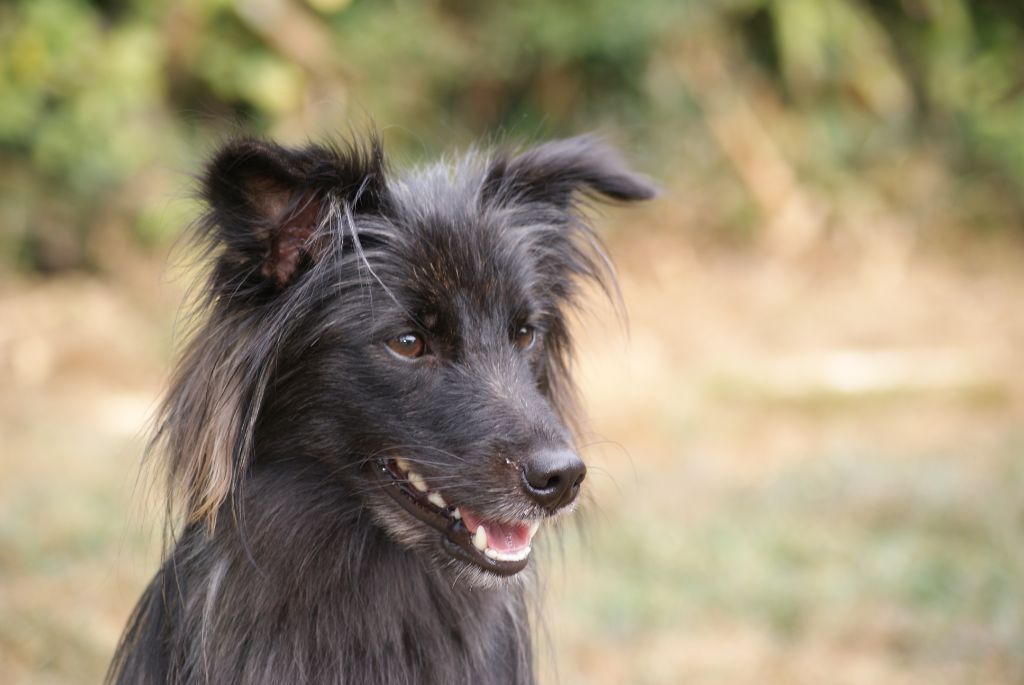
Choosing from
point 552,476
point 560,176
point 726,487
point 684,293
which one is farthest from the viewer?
point 684,293

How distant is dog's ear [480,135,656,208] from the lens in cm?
355

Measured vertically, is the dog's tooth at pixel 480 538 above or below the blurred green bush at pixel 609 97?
below

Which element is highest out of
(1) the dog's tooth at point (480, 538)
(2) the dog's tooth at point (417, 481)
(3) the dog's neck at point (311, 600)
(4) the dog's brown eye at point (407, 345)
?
(4) the dog's brown eye at point (407, 345)

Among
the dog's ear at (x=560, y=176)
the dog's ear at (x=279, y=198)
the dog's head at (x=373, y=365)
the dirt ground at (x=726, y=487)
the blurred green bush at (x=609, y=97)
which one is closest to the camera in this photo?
the dog's ear at (x=279, y=198)

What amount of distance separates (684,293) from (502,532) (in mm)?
10894

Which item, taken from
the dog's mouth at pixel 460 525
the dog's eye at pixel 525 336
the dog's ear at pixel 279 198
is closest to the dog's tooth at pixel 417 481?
the dog's mouth at pixel 460 525

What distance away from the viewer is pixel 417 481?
3141mm

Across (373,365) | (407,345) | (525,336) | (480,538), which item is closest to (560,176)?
(525,336)

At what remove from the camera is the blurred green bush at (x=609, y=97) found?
1145 centimetres

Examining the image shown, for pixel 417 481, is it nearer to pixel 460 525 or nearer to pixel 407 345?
pixel 460 525

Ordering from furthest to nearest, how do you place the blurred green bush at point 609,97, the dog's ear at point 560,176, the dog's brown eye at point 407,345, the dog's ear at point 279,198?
the blurred green bush at point 609,97 < the dog's ear at point 560,176 < the dog's brown eye at point 407,345 < the dog's ear at point 279,198

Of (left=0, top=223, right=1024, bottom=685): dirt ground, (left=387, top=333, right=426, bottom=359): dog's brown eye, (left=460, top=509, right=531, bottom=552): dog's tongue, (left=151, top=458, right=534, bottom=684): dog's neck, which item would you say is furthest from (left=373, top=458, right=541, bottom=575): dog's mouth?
(left=0, top=223, right=1024, bottom=685): dirt ground

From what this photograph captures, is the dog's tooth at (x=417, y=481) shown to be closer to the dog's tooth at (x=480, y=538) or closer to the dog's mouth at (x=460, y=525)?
the dog's mouth at (x=460, y=525)

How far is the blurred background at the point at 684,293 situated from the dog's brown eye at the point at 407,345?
67 centimetres
